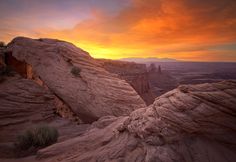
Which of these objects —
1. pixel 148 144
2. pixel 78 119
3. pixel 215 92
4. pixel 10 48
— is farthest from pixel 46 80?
pixel 215 92

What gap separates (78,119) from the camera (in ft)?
32.8

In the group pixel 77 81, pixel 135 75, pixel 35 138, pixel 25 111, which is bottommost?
pixel 135 75

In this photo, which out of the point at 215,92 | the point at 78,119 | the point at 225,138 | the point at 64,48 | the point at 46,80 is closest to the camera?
the point at 225,138

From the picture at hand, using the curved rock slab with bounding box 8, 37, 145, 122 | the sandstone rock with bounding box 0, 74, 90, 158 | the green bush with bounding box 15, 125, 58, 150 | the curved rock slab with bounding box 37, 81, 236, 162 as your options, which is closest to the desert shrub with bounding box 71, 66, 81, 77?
the curved rock slab with bounding box 8, 37, 145, 122

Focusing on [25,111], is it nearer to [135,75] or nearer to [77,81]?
[77,81]

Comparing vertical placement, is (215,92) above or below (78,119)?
above

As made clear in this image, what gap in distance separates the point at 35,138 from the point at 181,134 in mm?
5215

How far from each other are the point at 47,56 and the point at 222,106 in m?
10.8

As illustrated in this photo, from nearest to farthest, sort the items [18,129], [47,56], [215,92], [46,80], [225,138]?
[225,138] < [215,92] < [18,129] < [46,80] < [47,56]

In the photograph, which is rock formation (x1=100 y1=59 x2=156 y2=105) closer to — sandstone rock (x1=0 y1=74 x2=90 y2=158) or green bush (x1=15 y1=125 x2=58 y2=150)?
sandstone rock (x1=0 y1=74 x2=90 y2=158)

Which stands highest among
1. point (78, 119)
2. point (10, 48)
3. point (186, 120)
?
point (10, 48)

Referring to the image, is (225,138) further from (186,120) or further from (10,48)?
(10,48)

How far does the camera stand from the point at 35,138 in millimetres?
7109

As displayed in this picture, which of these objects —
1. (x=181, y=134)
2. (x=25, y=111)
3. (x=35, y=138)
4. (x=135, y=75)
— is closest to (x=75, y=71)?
(x=25, y=111)
